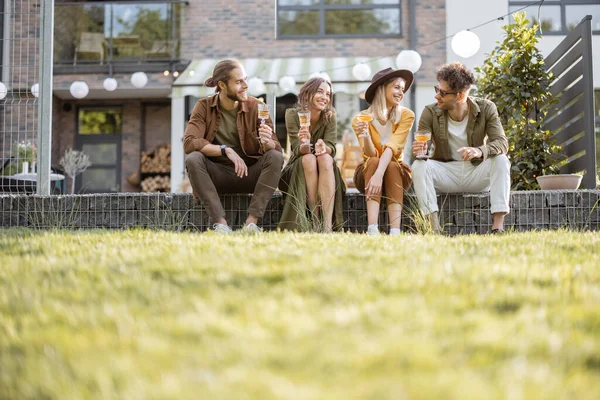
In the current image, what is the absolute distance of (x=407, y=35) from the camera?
13.3m

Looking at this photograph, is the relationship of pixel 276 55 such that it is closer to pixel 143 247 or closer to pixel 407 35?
pixel 407 35

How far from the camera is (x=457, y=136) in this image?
516cm

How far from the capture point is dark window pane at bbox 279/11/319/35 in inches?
531

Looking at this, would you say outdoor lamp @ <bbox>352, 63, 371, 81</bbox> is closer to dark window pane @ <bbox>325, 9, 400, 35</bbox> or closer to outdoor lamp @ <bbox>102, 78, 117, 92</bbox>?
dark window pane @ <bbox>325, 9, 400, 35</bbox>

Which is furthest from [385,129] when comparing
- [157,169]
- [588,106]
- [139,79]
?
[157,169]

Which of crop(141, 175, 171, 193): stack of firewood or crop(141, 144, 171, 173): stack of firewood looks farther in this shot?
crop(141, 144, 171, 173): stack of firewood

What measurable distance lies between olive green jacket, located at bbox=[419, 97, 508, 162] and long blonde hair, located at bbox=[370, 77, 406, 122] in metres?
0.20

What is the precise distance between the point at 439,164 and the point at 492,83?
223cm

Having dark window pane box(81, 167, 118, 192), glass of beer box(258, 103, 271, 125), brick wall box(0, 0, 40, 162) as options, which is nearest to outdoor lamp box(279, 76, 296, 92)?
brick wall box(0, 0, 40, 162)

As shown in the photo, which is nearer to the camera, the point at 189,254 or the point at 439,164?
the point at 189,254

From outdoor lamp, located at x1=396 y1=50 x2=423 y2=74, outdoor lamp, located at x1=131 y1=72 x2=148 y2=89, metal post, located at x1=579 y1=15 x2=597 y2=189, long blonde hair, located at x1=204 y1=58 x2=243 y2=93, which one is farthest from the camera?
outdoor lamp, located at x1=131 y1=72 x2=148 y2=89

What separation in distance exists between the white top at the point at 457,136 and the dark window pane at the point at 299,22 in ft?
28.6

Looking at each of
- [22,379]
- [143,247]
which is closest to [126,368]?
[22,379]

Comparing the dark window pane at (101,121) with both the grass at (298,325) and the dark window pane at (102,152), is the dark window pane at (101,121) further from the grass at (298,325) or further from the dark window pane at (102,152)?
the grass at (298,325)
